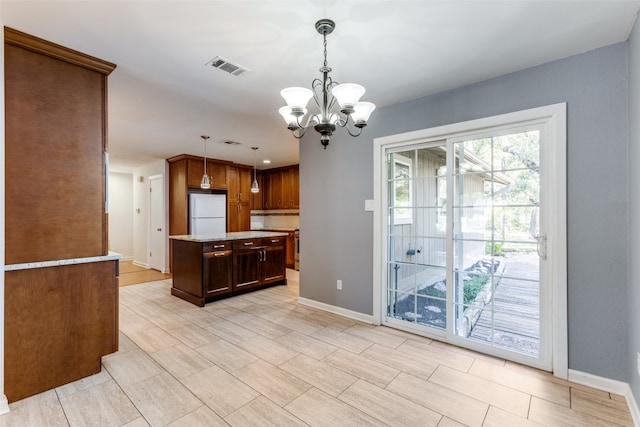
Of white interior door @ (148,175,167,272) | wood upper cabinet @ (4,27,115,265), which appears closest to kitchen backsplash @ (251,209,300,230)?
white interior door @ (148,175,167,272)

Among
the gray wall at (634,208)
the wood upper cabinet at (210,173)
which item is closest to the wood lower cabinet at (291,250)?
the wood upper cabinet at (210,173)

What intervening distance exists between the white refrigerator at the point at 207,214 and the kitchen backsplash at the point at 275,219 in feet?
4.19

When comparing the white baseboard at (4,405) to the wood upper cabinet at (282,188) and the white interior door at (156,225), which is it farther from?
the wood upper cabinet at (282,188)

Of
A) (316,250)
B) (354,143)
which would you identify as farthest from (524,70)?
(316,250)

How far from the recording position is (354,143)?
3.49 metres

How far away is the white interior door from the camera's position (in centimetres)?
→ 633

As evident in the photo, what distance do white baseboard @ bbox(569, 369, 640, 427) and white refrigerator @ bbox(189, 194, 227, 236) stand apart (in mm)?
5518

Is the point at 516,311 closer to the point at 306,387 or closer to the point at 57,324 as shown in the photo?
the point at 306,387

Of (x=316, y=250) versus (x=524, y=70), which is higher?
(x=524, y=70)

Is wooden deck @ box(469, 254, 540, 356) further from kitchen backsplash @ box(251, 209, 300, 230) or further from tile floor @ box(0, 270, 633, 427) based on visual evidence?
kitchen backsplash @ box(251, 209, 300, 230)

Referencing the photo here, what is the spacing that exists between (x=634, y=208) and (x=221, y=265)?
13.4 ft

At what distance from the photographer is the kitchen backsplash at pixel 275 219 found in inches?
289

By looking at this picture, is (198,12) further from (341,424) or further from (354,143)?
(341,424)

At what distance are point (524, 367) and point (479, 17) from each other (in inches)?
100
